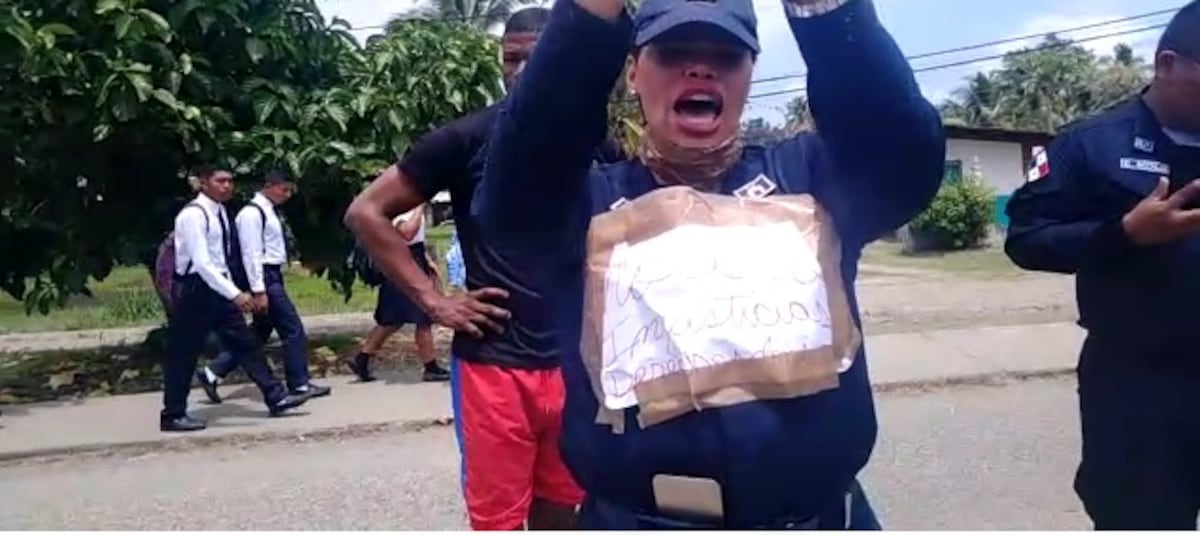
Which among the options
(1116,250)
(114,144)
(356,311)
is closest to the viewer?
(1116,250)

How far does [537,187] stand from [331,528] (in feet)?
13.5

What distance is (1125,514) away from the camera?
2.87 metres

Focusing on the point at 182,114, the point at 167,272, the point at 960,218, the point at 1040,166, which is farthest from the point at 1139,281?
the point at 960,218

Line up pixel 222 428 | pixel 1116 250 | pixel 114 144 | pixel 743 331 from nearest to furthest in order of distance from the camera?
pixel 743 331
pixel 1116 250
pixel 222 428
pixel 114 144

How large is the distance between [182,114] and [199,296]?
1844 millimetres

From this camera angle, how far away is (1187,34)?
2748mm

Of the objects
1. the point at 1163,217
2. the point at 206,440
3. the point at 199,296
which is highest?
the point at 1163,217

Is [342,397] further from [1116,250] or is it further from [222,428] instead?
[1116,250]

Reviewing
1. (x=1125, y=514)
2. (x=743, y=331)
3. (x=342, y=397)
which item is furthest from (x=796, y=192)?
(x=342, y=397)

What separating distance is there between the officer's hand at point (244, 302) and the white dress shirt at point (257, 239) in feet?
0.46

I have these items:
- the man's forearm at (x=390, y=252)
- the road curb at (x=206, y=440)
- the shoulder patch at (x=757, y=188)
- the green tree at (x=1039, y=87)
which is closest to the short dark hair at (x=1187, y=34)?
the shoulder patch at (x=757, y=188)

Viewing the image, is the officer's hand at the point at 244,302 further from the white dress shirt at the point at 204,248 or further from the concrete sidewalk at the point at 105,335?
the concrete sidewalk at the point at 105,335

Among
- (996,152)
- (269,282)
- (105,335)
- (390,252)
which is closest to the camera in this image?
(390,252)

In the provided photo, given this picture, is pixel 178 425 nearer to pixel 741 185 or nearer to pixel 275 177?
pixel 275 177
